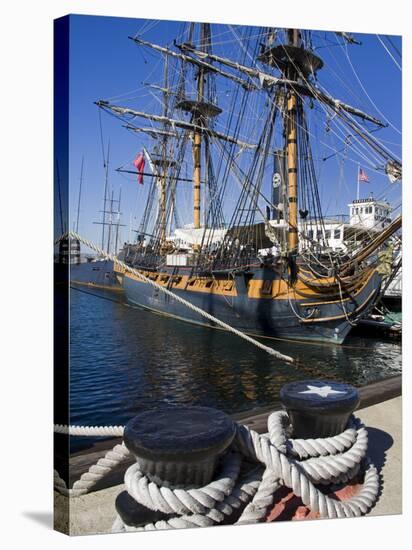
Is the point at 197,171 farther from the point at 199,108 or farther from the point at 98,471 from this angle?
the point at 98,471

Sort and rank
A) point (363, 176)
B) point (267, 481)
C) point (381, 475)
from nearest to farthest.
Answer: point (267, 481) < point (381, 475) < point (363, 176)

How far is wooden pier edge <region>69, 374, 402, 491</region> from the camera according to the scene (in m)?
3.67

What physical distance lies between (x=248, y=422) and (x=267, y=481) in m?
0.99

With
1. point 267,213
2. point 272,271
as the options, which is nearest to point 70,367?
point 267,213

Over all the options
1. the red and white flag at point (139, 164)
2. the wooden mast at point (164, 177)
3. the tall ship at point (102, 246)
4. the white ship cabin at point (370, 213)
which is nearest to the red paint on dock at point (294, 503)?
the tall ship at point (102, 246)

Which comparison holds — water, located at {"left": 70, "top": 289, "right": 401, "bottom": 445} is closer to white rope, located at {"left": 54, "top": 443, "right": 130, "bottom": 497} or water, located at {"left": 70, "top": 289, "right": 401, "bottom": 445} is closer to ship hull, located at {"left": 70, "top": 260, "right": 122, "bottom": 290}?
ship hull, located at {"left": 70, "top": 260, "right": 122, "bottom": 290}

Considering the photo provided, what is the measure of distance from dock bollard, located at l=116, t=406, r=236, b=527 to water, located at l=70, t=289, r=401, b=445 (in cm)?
91

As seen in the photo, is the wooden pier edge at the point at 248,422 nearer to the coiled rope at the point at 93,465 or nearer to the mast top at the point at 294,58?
the coiled rope at the point at 93,465

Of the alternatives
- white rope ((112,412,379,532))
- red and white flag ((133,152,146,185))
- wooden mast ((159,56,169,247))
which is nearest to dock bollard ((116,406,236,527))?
white rope ((112,412,379,532))

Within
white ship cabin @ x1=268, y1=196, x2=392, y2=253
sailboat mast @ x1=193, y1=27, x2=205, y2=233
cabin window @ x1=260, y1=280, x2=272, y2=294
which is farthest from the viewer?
cabin window @ x1=260, y1=280, x2=272, y2=294

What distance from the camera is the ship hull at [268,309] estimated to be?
25.0ft

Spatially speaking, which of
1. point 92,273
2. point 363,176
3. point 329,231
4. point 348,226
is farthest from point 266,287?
point 92,273

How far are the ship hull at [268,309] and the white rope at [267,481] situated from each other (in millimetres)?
3404

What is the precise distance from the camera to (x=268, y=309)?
9.88 meters
